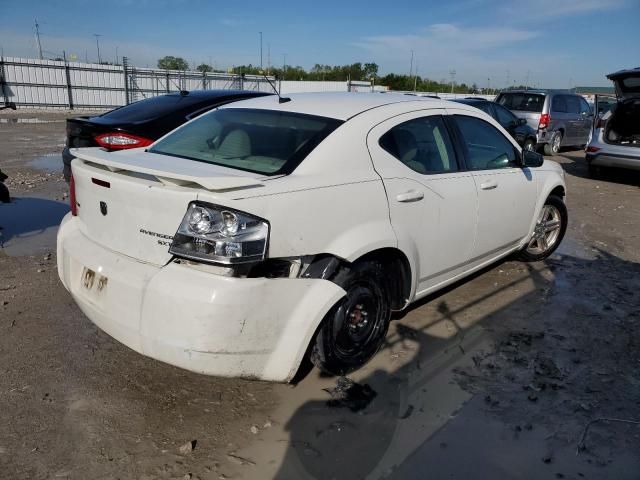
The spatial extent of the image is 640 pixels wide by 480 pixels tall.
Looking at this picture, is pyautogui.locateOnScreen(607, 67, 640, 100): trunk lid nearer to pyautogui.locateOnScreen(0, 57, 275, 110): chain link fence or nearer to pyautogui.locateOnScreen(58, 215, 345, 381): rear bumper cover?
pyautogui.locateOnScreen(58, 215, 345, 381): rear bumper cover

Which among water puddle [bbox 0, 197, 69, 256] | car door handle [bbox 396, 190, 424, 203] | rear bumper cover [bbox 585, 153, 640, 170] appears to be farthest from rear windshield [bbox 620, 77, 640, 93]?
water puddle [bbox 0, 197, 69, 256]

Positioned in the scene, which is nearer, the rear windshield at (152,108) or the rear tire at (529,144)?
the rear windshield at (152,108)

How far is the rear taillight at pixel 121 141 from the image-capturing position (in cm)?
556

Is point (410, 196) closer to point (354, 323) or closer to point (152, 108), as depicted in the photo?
point (354, 323)

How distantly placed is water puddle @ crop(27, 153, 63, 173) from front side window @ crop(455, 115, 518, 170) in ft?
25.7

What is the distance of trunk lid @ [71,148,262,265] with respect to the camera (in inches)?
95.0

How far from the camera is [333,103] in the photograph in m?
3.42

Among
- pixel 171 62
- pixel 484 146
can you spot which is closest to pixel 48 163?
pixel 484 146

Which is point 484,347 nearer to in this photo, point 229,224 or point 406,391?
point 406,391

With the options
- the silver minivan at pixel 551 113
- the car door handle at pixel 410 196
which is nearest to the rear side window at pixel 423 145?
the car door handle at pixel 410 196

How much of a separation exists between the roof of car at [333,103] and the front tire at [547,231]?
1.94m

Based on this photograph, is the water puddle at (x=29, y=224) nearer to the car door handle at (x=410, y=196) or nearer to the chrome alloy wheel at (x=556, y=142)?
the car door handle at (x=410, y=196)

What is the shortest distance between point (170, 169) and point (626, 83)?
32.0 feet

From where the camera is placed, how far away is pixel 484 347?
11.7ft
